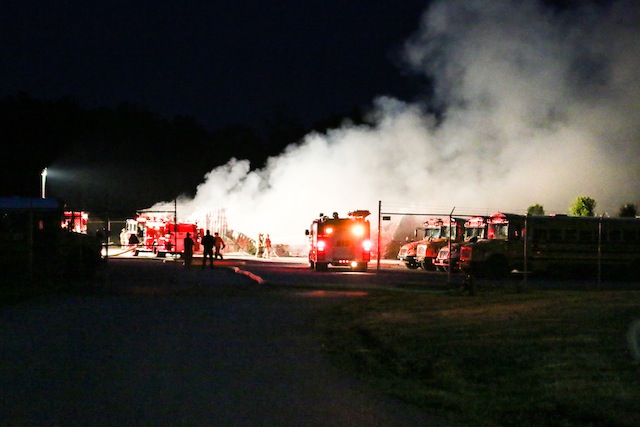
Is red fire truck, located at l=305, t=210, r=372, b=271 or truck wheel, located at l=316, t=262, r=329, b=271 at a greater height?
red fire truck, located at l=305, t=210, r=372, b=271

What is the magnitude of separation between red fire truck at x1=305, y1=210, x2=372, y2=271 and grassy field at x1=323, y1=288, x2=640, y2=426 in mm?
16826

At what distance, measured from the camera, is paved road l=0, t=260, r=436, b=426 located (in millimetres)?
8203

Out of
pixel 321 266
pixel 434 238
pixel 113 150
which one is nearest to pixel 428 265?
pixel 434 238

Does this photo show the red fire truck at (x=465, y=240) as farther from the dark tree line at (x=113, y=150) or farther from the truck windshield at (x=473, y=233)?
the dark tree line at (x=113, y=150)

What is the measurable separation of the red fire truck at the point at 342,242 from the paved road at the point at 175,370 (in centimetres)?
1594

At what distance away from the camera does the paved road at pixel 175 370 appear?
8203 mm

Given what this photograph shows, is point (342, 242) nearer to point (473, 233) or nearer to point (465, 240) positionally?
point (465, 240)

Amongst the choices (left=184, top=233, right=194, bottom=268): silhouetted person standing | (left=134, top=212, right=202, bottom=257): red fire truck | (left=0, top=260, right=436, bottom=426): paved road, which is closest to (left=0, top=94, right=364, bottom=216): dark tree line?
(left=134, top=212, right=202, bottom=257): red fire truck

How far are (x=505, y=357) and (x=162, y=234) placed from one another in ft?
131

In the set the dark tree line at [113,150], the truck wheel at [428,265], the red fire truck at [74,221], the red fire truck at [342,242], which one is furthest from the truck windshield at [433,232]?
the dark tree line at [113,150]

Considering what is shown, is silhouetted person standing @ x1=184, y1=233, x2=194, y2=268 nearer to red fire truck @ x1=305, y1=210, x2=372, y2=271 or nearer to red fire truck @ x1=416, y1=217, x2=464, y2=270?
red fire truck @ x1=305, y1=210, x2=372, y2=271

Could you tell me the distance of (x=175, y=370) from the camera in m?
10.7

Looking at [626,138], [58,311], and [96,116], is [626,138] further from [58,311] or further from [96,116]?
[96,116]

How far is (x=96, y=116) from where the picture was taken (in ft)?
303
